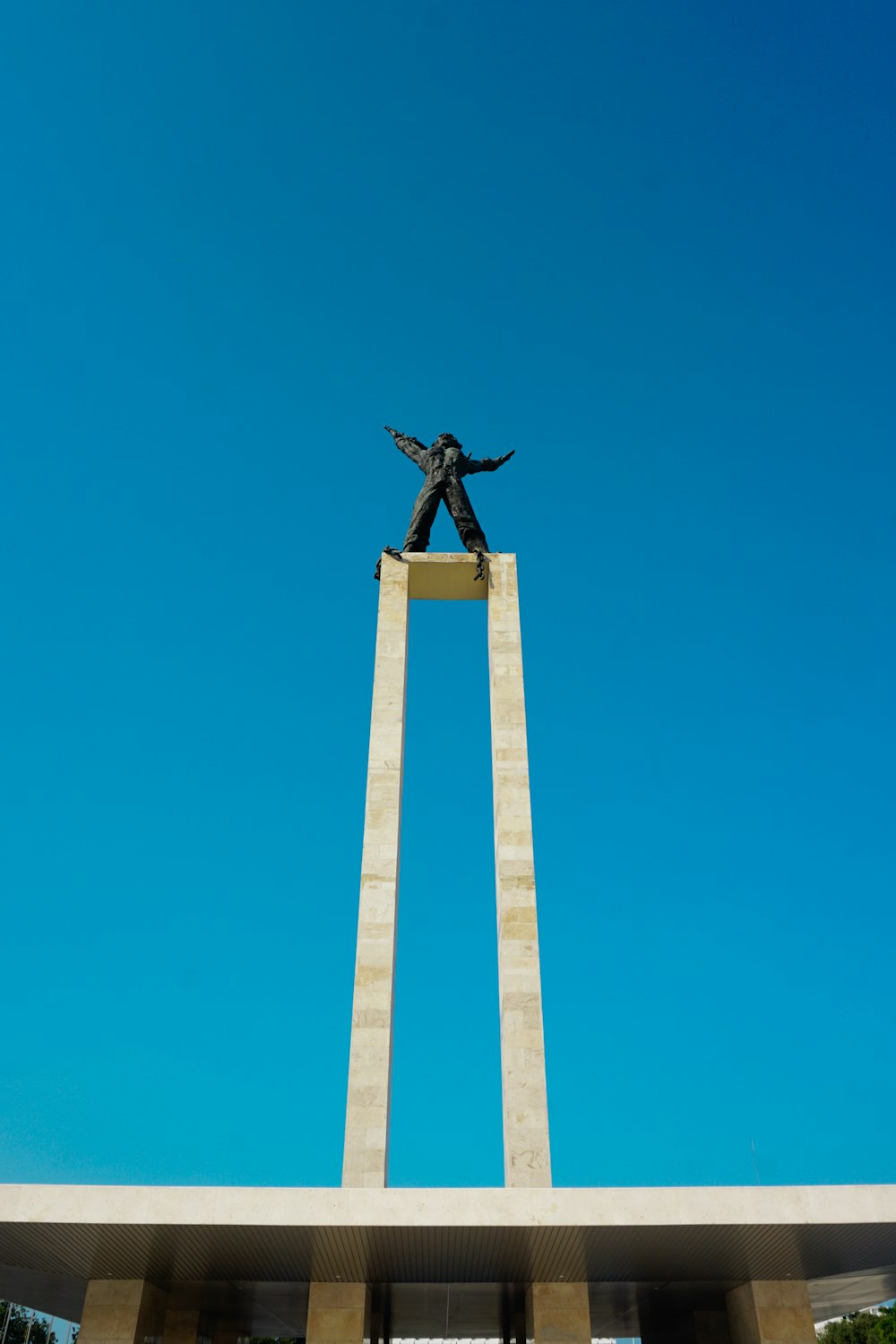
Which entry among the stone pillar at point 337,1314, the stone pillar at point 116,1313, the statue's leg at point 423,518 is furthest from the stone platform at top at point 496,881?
the stone pillar at point 116,1313

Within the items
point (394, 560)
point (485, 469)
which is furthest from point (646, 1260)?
point (485, 469)

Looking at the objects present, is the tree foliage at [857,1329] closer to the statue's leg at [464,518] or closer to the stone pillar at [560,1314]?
the stone pillar at [560,1314]

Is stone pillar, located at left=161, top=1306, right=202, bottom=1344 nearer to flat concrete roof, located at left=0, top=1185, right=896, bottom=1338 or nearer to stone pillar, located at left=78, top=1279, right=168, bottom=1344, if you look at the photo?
flat concrete roof, located at left=0, top=1185, right=896, bottom=1338

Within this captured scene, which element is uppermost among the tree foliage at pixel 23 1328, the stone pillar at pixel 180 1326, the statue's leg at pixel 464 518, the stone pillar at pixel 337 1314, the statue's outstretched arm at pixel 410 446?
the statue's outstretched arm at pixel 410 446

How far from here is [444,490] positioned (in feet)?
82.8

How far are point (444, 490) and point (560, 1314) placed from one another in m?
17.8

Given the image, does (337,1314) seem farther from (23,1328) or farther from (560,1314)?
(23,1328)

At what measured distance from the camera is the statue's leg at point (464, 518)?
24219 millimetres

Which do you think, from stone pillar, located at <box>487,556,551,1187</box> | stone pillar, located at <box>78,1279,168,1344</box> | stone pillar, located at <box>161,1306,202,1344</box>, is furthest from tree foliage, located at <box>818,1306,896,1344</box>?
stone pillar, located at <box>78,1279,168,1344</box>

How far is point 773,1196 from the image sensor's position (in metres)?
12.8

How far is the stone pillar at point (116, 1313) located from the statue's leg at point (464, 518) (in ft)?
54.2

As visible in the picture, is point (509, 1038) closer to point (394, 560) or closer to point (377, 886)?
point (377, 886)

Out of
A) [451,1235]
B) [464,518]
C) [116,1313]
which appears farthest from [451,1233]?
[464,518]

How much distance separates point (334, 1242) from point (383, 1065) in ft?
12.1
